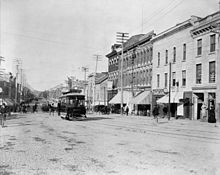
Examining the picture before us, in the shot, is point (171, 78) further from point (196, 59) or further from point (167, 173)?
point (167, 173)

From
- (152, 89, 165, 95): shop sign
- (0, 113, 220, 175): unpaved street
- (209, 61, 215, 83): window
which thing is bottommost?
(0, 113, 220, 175): unpaved street

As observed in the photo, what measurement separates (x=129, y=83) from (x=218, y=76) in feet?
81.7

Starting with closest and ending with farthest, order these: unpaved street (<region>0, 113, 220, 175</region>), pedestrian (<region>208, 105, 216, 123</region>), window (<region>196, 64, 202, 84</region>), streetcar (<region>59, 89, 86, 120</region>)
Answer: unpaved street (<region>0, 113, 220, 175</region>) < pedestrian (<region>208, 105, 216, 123</region>) < streetcar (<region>59, 89, 86, 120</region>) < window (<region>196, 64, 202, 84</region>)

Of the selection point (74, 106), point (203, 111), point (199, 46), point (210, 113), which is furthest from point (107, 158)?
point (199, 46)

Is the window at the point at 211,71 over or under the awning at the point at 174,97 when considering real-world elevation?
over

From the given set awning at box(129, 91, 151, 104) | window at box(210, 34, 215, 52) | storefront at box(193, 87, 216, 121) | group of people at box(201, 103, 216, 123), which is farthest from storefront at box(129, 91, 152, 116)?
window at box(210, 34, 215, 52)

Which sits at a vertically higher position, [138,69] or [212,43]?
[212,43]

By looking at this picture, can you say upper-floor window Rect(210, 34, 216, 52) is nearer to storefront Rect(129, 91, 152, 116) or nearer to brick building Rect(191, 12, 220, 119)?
brick building Rect(191, 12, 220, 119)

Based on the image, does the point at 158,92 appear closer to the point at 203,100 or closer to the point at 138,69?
the point at 138,69

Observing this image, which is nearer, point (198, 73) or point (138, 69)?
point (198, 73)

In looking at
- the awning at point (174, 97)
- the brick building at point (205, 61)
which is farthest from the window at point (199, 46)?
the awning at point (174, 97)

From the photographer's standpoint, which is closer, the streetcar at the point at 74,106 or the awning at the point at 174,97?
the streetcar at the point at 74,106

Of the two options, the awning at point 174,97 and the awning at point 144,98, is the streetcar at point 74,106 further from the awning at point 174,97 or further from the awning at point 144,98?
the awning at point 144,98

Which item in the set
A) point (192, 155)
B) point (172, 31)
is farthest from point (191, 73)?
point (192, 155)
